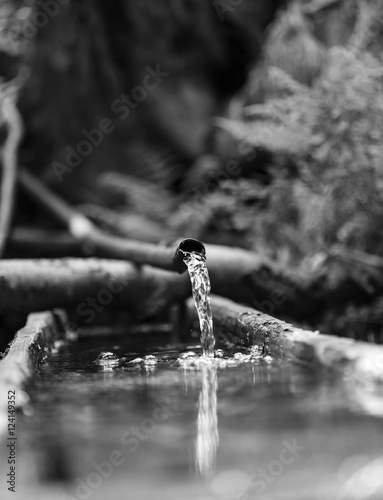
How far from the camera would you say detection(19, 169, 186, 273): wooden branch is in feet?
15.7

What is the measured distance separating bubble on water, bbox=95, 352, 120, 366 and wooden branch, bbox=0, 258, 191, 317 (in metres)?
1.18

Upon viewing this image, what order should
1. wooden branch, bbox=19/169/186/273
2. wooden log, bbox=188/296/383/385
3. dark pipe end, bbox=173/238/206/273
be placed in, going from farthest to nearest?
wooden branch, bbox=19/169/186/273 → dark pipe end, bbox=173/238/206/273 → wooden log, bbox=188/296/383/385

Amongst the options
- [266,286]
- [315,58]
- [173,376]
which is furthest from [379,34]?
[173,376]

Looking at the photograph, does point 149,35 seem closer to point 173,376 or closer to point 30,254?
point 30,254

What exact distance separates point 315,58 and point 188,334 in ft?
15.2

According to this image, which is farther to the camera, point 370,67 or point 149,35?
point 149,35

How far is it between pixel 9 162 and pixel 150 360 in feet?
18.8

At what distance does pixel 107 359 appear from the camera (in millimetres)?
3369

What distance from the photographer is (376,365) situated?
2.25 metres

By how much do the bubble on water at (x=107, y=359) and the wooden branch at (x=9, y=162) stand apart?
13.1 feet

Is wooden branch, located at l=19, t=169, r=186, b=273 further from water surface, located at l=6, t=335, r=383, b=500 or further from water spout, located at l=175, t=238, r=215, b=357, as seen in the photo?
water surface, located at l=6, t=335, r=383, b=500

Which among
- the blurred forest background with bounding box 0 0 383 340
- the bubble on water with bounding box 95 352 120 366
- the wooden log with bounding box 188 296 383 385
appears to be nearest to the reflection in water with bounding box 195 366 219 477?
the wooden log with bounding box 188 296 383 385

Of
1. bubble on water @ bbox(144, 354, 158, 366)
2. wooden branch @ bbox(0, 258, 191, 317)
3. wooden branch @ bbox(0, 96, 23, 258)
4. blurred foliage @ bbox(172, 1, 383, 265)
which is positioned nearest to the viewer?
bubble on water @ bbox(144, 354, 158, 366)

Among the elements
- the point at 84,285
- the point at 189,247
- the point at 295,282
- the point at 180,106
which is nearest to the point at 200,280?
the point at 189,247
